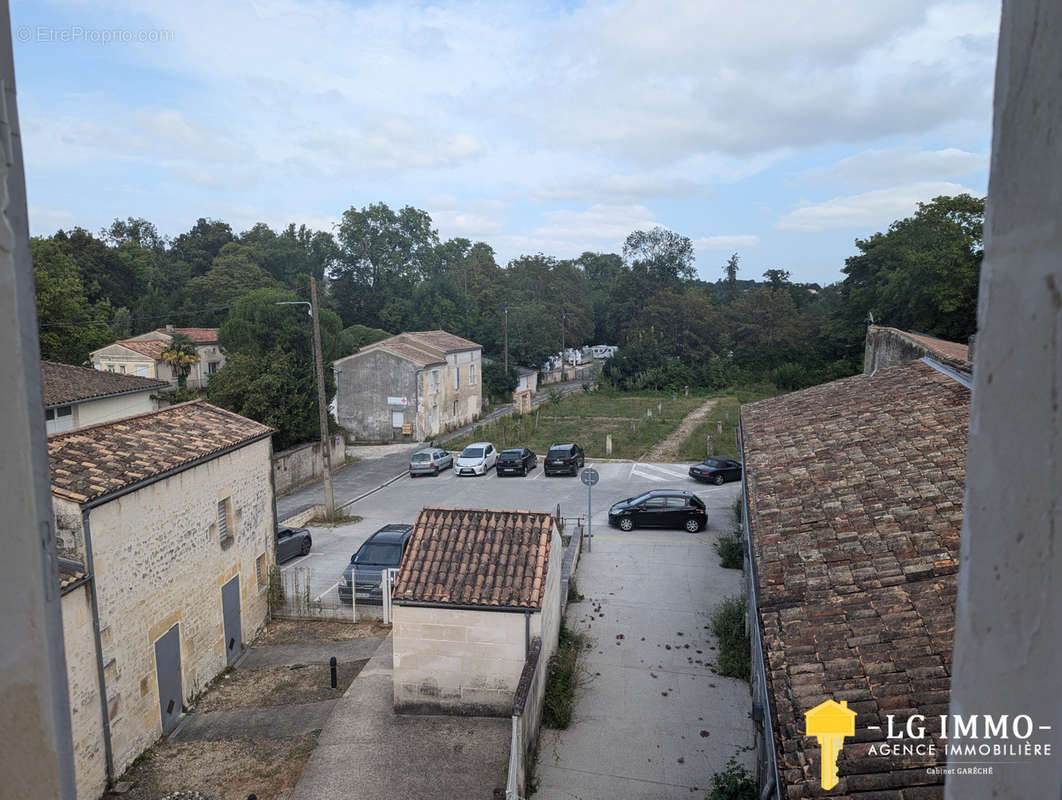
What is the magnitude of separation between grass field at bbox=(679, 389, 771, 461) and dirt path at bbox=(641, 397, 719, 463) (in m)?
0.27

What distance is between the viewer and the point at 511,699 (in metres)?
9.62

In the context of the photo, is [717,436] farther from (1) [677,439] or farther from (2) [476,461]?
(2) [476,461]

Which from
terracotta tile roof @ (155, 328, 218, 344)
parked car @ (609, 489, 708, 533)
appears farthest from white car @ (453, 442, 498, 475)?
terracotta tile roof @ (155, 328, 218, 344)

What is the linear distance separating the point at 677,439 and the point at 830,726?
2891 centimetres

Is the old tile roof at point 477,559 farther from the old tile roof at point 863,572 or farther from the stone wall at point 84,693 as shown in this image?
the stone wall at point 84,693

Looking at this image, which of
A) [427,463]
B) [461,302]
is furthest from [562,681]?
[461,302]

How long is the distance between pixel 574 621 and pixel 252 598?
5.98 meters

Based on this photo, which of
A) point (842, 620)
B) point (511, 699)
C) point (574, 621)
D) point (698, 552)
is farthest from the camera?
point (698, 552)

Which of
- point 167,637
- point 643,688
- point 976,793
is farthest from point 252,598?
point 976,793

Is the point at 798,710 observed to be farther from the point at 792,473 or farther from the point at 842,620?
the point at 792,473

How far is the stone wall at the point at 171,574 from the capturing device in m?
9.30

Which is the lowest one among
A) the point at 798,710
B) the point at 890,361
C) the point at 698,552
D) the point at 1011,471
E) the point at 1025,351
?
the point at 698,552

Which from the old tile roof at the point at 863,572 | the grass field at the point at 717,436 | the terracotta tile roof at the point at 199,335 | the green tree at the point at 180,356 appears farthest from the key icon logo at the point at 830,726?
the terracotta tile roof at the point at 199,335

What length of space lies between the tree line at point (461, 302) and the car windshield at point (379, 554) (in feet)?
42.8
